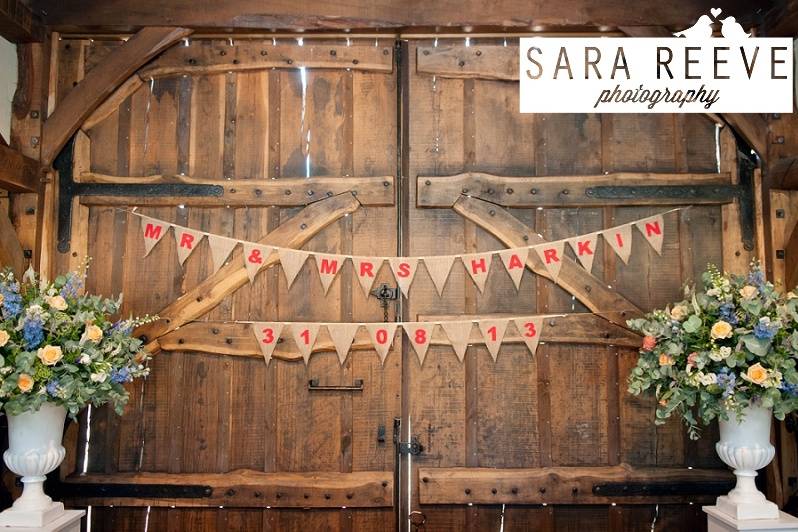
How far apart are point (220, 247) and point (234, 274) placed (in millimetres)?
142

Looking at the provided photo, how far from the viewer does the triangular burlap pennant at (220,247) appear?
3.25 metres

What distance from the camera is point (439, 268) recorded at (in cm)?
326

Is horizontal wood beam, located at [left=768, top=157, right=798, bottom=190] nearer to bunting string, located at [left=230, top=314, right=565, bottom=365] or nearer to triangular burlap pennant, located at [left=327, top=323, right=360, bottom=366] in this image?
bunting string, located at [left=230, top=314, right=565, bottom=365]

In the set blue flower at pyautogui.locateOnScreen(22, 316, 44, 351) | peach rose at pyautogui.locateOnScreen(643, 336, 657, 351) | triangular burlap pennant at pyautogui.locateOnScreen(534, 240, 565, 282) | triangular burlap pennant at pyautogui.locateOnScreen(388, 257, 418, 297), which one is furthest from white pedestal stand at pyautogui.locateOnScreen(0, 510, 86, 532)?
peach rose at pyautogui.locateOnScreen(643, 336, 657, 351)

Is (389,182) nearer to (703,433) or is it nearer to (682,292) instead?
(682,292)

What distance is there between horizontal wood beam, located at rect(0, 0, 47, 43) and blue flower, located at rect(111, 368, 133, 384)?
1.64m

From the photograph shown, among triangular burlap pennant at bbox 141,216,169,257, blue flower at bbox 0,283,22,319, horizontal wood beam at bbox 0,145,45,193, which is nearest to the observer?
blue flower at bbox 0,283,22,319

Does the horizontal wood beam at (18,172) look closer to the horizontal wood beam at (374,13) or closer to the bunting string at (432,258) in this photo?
the bunting string at (432,258)

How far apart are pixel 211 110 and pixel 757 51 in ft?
7.82

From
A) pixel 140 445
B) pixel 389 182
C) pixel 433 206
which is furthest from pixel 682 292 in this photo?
pixel 140 445

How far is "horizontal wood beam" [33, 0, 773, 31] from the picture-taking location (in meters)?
3.28

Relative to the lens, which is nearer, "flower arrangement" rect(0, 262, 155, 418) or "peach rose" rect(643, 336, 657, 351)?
"flower arrangement" rect(0, 262, 155, 418)

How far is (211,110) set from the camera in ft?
11.1

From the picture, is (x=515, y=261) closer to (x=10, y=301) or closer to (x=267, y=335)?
(x=267, y=335)
